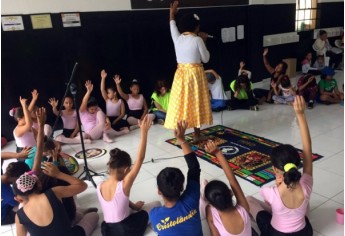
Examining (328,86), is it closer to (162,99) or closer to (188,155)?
(162,99)

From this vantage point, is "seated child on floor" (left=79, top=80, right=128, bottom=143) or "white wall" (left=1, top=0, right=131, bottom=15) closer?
"white wall" (left=1, top=0, right=131, bottom=15)

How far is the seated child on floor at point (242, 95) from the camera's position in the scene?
489cm

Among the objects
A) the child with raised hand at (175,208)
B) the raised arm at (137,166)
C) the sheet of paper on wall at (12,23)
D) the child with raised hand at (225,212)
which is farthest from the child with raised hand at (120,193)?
the sheet of paper on wall at (12,23)

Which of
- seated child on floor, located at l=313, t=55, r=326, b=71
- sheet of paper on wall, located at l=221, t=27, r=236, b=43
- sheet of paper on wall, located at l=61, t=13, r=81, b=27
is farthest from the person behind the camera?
seated child on floor, located at l=313, t=55, r=326, b=71

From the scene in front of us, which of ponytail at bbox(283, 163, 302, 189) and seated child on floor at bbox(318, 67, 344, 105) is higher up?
ponytail at bbox(283, 163, 302, 189)

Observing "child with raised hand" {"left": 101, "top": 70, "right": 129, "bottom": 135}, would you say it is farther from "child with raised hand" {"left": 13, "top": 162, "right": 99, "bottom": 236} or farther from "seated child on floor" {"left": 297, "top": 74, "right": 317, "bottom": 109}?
"seated child on floor" {"left": 297, "top": 74, "right": 317, "bottom": 109}

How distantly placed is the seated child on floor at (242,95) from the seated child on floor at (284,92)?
0.41 meters

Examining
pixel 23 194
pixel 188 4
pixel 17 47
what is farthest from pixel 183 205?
pixel 188 4

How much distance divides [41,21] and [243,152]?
9.66 feet

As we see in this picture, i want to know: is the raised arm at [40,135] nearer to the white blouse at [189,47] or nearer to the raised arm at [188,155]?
the raised arm at [188,155]

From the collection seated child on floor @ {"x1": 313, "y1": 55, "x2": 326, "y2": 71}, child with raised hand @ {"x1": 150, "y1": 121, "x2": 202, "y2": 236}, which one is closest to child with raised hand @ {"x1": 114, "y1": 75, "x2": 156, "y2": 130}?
child with raised hand @ {"x1": 150, "y1": 121, "x2": 202, "y2": 236}

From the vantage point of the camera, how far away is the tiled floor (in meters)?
2.36

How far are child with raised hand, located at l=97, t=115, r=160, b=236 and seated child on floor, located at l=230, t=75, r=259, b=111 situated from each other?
317 centimetres

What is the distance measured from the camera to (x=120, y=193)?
75.8 inches
